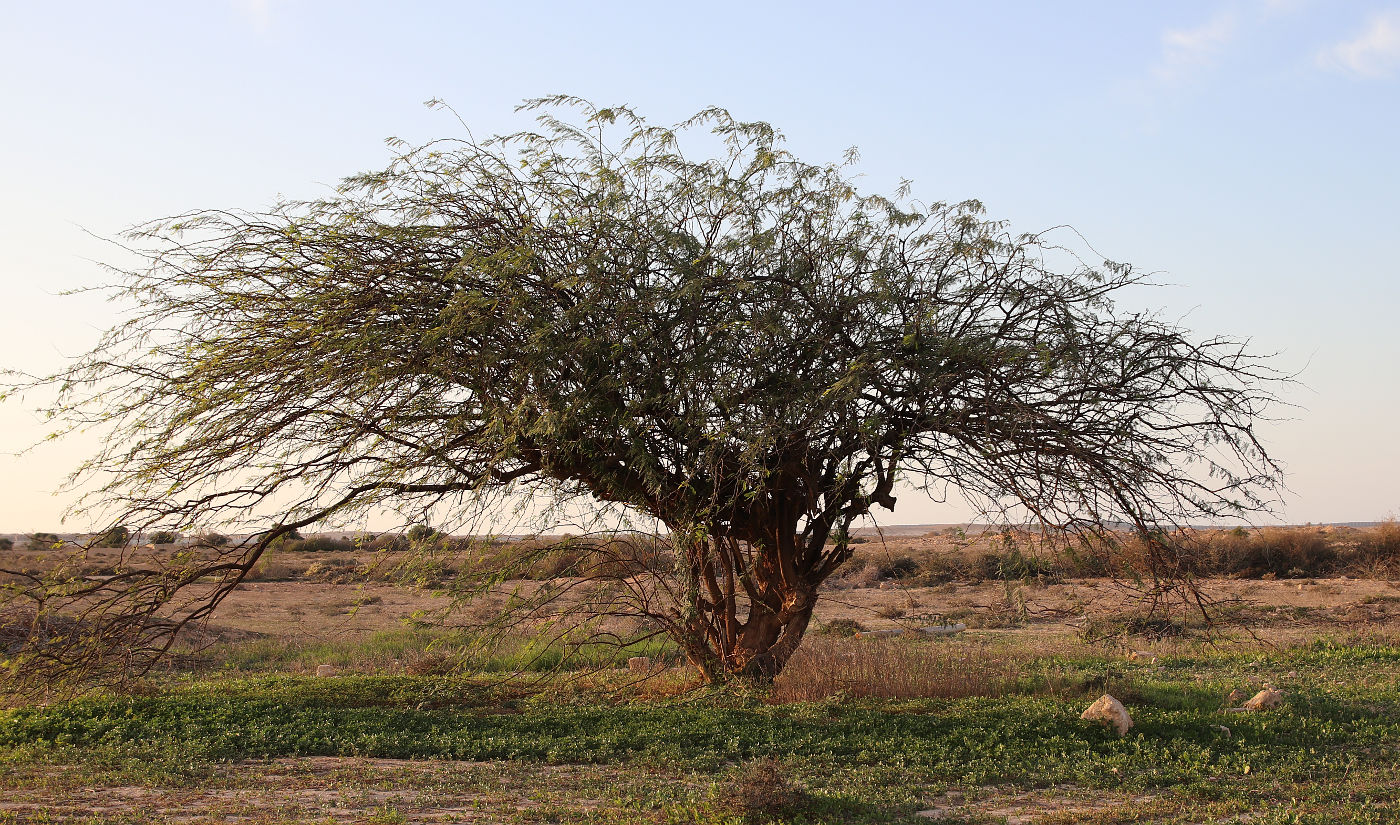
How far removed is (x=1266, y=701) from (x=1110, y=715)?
2210 millimetres

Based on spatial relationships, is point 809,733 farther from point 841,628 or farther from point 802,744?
point 841,628

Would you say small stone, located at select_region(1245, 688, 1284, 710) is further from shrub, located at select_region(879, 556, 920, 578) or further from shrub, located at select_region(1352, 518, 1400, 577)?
shrub, located at select_region(879, 556, 920, 578)

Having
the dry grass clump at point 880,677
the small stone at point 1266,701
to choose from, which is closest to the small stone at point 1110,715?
the small stone at point 1266,701

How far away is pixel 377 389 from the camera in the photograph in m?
9.91

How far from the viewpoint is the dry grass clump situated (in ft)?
35.9

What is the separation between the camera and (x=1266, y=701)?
1015 cm

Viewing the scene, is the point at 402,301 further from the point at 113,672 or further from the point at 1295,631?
the point at 1295,631

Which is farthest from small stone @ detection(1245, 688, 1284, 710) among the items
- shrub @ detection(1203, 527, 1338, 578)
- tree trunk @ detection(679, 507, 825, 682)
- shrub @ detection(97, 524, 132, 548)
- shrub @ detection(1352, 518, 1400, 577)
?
shrub @ detection(1352, 518, 1400, 577)

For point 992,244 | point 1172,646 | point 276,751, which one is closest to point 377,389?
point 276,751

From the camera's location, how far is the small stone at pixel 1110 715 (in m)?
9.05

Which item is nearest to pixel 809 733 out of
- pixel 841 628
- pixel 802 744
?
pixel 802 744

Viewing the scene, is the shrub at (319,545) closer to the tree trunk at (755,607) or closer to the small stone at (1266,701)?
the tree trunk at (755,607)

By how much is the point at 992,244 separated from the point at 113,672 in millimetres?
9935

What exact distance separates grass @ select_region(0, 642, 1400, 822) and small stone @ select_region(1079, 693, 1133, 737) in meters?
0.11
